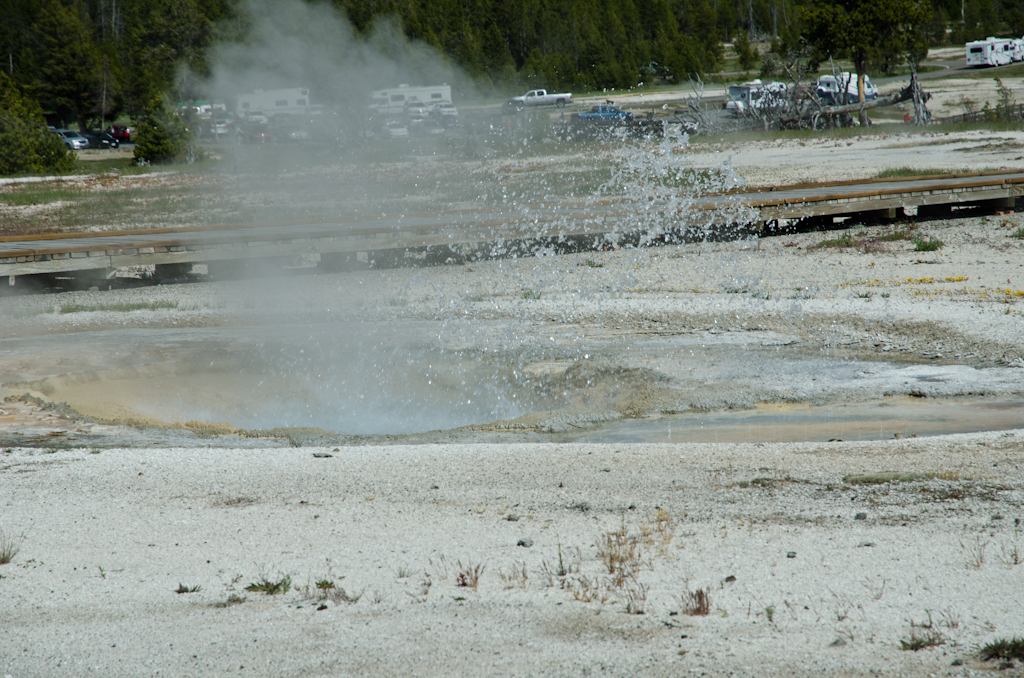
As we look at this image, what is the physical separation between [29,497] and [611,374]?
4.96 meters

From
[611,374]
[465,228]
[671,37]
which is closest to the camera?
[611,374]

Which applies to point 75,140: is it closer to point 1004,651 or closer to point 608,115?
point 608,115

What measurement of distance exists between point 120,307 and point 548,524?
9.52 m

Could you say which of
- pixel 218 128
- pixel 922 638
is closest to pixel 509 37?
pixel 218 128

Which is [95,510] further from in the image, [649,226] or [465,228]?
[649,226]

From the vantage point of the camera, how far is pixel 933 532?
14.4ft

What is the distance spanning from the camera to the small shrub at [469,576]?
394 centimetres

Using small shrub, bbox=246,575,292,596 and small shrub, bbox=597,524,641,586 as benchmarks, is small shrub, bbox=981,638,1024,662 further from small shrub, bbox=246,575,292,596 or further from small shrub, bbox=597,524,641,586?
small shrub, bbox=246,575,292,596

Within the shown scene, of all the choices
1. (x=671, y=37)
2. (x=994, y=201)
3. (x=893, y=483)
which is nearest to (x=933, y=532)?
(x=893, y=483)

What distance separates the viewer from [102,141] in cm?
4316

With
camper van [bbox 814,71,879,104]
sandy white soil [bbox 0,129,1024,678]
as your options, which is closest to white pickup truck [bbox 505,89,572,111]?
camper van [bbox 814,71,879,104]

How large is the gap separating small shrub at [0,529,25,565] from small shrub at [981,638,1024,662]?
4.41 meters

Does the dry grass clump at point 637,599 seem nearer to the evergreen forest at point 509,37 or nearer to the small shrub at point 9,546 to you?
the small shrub at point 9,546

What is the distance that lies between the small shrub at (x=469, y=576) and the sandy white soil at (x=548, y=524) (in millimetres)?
13
